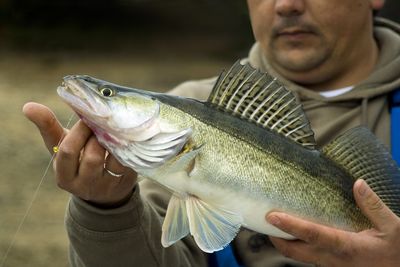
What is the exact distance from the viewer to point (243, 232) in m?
2.80

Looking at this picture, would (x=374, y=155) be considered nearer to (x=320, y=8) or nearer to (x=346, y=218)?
(x=346, y=218)

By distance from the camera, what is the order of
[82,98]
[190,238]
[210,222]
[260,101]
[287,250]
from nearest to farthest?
[82,98] < [210,222] < [260,101] < [287,250] < [190,238]

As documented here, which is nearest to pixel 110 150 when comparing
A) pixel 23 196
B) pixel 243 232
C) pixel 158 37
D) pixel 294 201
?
pixel 294 201

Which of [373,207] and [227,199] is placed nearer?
[227,199]

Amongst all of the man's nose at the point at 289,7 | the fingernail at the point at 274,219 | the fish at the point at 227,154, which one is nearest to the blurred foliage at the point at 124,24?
the man's nose at the point at 289,7

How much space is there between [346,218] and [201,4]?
19870 millimetres

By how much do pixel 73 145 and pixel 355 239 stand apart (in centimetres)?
90

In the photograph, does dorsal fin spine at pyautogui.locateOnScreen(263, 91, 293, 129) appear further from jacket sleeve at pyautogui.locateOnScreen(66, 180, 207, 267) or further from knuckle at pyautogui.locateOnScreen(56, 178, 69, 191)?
knuckle at pyautogui.locateOnScreen(56, 178, 69, 191)

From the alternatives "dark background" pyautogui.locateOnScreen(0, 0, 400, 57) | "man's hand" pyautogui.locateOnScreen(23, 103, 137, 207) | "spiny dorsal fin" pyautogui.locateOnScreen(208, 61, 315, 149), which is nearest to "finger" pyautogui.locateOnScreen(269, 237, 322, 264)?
"spiny dorsal fin" pyautogui.locateOnScreen(208, 61, 315, 149)

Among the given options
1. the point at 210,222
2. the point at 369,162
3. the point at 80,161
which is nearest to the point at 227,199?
the point at 210,222

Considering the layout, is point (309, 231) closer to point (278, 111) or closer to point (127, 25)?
point (278, 111)

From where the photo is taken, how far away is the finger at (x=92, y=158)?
81.1 inches

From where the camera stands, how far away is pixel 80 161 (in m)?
2.09

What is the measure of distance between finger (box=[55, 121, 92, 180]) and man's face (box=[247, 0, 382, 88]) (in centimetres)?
124
